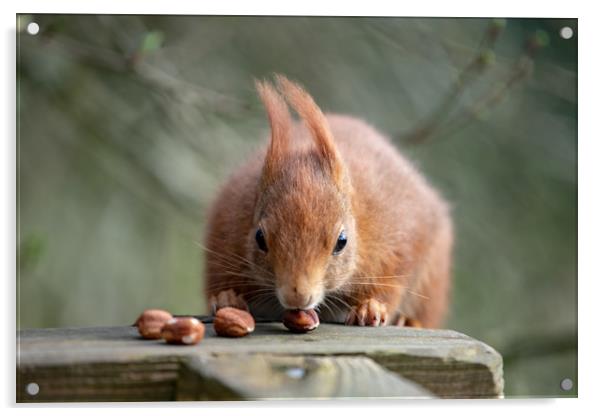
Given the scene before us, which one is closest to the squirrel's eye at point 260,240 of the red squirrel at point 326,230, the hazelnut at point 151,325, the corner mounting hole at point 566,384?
the red squirrel at point 326,230

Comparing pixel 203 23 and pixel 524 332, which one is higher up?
pixel 203 23

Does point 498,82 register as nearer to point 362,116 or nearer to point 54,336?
point 362,116

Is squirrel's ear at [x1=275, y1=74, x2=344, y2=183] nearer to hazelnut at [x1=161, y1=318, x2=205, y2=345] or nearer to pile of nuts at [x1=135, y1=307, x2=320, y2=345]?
pile of nuts at [x1=135, y1=307, x2=320, y2=345]

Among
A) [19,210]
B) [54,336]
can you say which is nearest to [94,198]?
[19,210]

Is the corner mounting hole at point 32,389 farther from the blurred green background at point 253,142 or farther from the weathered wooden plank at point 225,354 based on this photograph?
the blurred green background at point 253,142

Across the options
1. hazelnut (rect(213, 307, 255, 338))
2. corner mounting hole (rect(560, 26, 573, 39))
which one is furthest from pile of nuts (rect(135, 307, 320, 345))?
corner mounting hole (rect(560, 26, 573, 39))

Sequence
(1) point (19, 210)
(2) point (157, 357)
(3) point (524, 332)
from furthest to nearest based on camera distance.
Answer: (3) point (524, 332)
(1) point (19, 210)
(2) point (157, 357)
